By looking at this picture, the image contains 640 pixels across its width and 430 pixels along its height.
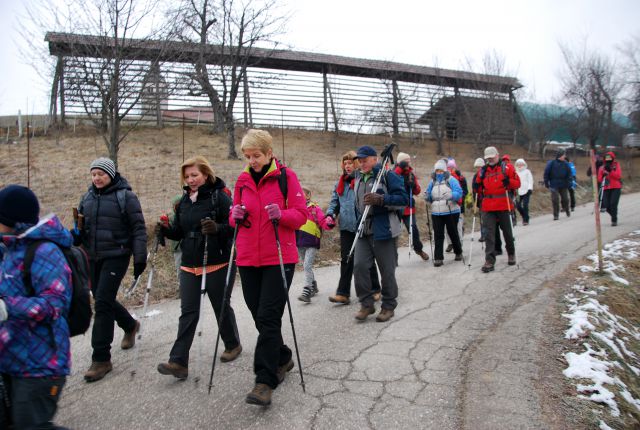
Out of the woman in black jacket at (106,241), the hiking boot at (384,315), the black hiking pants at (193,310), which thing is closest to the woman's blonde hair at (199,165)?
the woman in black jacket at (106,241)

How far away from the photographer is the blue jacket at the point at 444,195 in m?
8.65

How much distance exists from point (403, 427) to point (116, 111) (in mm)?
7761

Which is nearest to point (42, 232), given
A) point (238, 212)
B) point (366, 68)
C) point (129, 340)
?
point (238, 212)

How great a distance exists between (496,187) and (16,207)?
7268 mm

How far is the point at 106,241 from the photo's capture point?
454 centimetres

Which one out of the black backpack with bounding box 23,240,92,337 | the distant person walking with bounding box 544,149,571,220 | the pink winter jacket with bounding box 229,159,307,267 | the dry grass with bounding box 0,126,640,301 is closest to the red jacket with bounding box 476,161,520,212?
the dry grass with bounding box 0,126,640,301

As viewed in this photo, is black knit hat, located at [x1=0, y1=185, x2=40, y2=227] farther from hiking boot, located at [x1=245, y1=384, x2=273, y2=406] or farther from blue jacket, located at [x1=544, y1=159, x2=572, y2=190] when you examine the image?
blue jacket, located at [x1=544, y1=159, x2=572, y2=190]

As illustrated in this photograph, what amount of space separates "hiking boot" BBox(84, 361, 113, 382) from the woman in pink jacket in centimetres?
164

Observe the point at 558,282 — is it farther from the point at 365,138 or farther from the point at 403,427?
the point at 365,138

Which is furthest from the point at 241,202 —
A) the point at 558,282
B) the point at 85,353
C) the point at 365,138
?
the point at 365,138

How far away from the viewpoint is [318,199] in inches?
516

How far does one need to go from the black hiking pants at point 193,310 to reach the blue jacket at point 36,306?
1.45m

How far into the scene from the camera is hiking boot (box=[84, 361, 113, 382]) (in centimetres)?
432

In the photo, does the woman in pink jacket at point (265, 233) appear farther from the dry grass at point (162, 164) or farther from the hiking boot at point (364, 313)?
the dry grass at point (162, 164)
